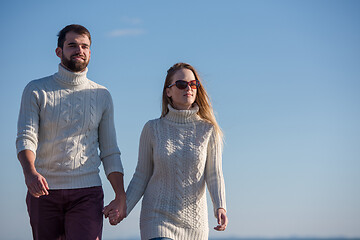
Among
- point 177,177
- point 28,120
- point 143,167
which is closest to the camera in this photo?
point 28,120

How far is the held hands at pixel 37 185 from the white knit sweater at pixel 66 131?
36 cm

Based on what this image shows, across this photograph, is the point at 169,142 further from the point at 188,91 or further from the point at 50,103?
the point at 50,103

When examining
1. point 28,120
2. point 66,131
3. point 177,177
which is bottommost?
point 177,177

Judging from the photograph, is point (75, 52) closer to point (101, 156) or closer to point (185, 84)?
point (101, 156)

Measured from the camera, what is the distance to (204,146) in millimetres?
6277

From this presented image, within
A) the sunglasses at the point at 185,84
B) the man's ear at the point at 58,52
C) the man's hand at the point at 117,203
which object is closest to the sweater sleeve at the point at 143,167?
the man's hand at the point at 117,203

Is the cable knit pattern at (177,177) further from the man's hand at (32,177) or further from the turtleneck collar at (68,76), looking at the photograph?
the man's hand at (32,177)

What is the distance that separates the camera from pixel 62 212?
5551 mm

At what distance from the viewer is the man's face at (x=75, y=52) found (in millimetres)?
5746

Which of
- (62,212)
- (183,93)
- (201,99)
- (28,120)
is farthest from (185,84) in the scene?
(62,212)

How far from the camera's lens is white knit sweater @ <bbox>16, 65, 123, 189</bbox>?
5.54 m

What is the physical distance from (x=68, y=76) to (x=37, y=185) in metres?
1.21

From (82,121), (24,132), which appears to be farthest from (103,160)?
(24,132)

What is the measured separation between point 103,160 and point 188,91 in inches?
45.9
